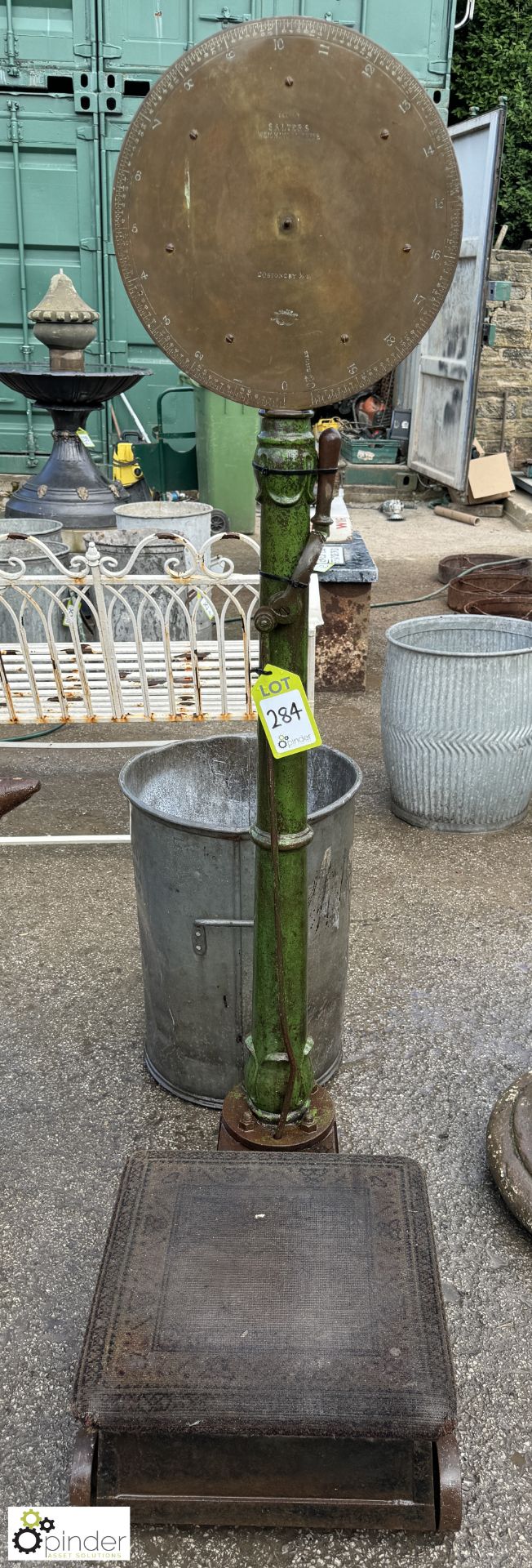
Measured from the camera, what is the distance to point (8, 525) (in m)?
5.72

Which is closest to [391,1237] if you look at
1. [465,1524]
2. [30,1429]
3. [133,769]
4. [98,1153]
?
[465,1524]

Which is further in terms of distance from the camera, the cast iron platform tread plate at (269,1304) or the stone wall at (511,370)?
the stone wall at (511,370)

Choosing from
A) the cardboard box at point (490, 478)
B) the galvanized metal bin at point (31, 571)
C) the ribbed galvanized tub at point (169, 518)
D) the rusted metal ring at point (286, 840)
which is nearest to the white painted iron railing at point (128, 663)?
the galvanized metal bin at point (31, 571)

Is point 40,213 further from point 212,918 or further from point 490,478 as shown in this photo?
point 212,918

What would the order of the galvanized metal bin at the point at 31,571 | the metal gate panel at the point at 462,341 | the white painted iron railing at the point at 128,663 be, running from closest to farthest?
the white painted iron railing at the point at 128,663 → the galvanized metal bin at the point at 31,571 → the metal gate panel at the point at 462,341

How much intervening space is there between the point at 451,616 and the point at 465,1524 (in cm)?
331

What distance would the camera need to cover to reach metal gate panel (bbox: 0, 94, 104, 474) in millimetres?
9562

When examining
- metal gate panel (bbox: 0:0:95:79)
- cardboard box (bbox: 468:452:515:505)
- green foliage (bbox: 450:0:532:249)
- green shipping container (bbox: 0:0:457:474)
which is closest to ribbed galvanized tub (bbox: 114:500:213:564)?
green shipping container (bbox: 0:0:457:474)

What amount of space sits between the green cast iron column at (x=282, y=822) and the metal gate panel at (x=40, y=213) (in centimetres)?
912

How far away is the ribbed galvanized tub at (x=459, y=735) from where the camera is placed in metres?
3.97

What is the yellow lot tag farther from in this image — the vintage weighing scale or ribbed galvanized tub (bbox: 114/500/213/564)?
ribbed galvanized tub (bbox: 114/500/213/564)

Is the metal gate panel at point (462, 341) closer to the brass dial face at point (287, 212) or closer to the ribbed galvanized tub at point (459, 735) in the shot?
the ribbed galvanized tub at point (459, 735)

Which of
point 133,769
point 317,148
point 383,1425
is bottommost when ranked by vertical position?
point 383,1425

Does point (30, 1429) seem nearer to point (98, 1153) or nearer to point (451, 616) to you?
point (98, 1153)
